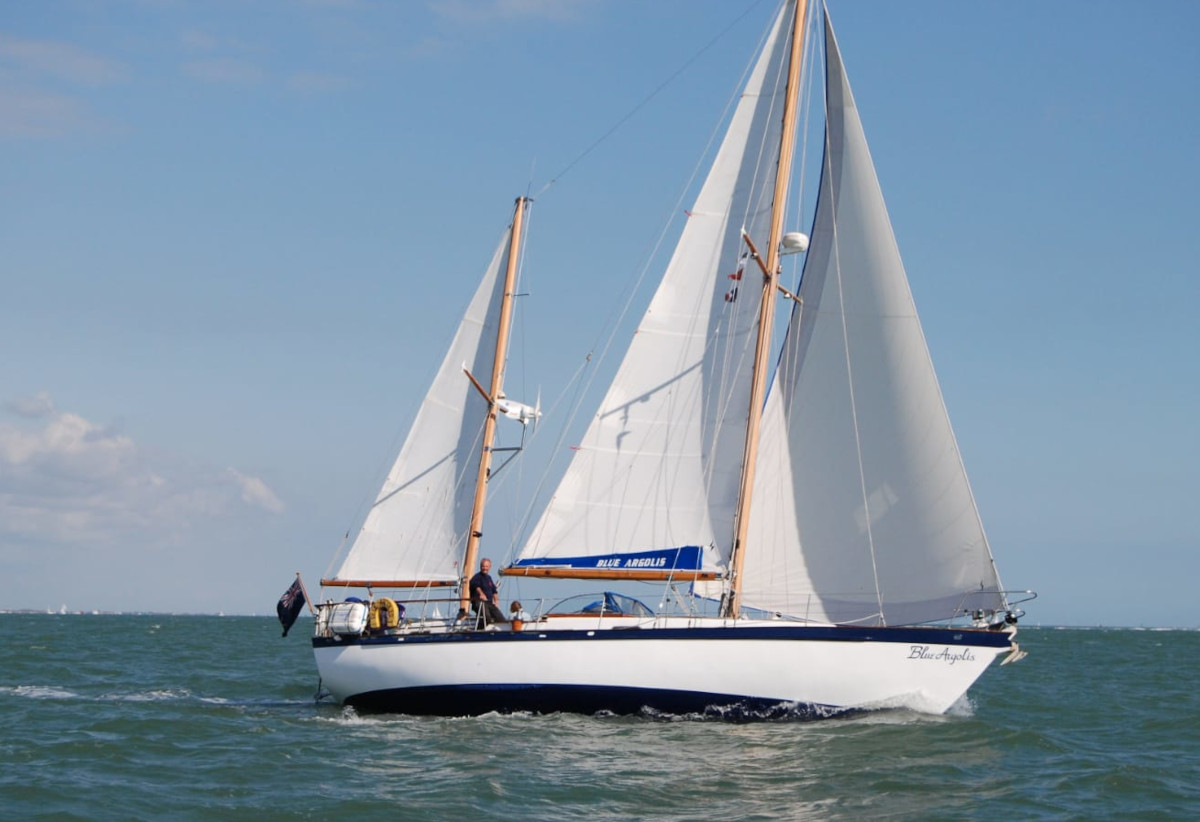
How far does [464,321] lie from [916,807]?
13.6 m

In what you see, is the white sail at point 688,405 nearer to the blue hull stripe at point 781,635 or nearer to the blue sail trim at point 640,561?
the blue sail trim at point 640,561

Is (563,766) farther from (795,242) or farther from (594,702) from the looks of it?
(795,242)

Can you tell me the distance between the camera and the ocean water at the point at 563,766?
14719 mm

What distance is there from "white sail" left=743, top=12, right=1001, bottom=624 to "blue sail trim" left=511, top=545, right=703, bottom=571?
106 centimetres

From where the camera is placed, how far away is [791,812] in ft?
48.0

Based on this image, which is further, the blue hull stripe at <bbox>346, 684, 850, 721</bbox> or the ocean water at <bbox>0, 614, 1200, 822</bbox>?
the blue hull stripe at <bbox>346, 684, 850, 721</bbox>

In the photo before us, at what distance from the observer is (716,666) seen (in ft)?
63.8

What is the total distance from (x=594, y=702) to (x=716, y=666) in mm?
2033

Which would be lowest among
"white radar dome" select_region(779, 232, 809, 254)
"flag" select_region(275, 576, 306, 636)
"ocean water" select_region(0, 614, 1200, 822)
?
"ocean water" select_region(0, 614, 1200, 822)

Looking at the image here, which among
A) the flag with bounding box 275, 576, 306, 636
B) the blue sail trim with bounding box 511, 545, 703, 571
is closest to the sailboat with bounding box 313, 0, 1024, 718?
the blue sail trim with bounding box 511, 545, 703, 571

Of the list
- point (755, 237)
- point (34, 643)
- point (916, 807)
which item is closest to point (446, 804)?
point (916, 807)

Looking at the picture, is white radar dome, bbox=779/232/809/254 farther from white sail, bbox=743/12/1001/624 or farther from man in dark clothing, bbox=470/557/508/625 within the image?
man in dark clothing, bbox=470/557/508/625

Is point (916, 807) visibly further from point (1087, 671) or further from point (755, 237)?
point (1087, 671)

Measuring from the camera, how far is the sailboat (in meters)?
19.7
